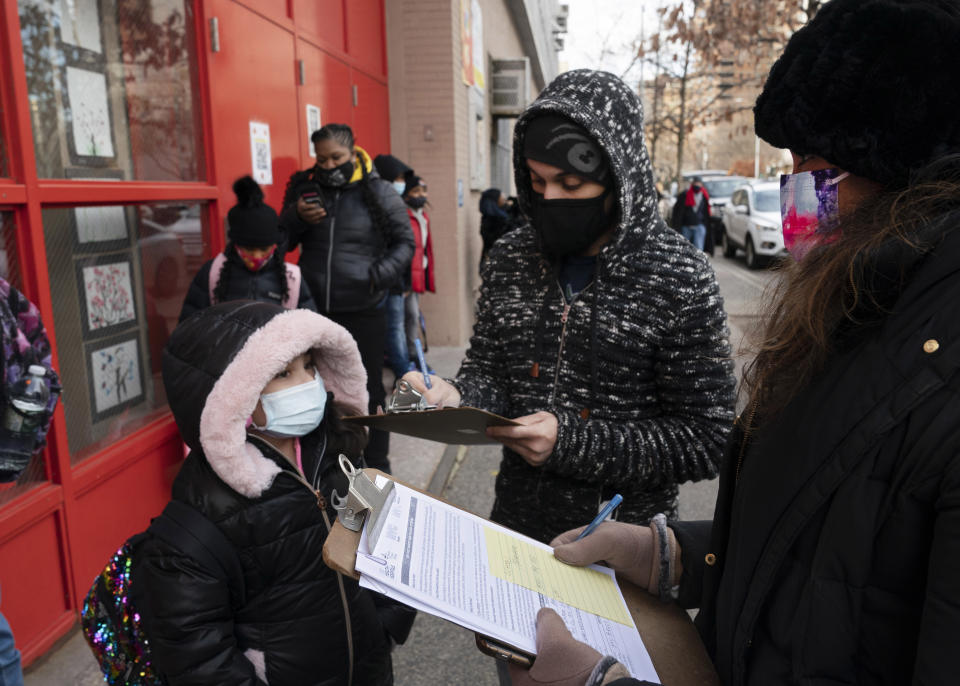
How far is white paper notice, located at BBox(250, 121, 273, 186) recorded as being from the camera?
4.70 metres

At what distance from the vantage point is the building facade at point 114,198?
2779 mm

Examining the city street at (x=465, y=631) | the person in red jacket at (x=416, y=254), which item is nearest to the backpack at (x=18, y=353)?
the city street at (x=465, y=631)

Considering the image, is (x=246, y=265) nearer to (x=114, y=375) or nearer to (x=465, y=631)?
(x=114, y=375)

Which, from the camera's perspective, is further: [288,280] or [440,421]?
[288,280]

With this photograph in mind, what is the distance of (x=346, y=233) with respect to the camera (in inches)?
181

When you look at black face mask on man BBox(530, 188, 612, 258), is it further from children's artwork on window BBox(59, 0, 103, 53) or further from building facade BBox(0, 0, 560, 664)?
children's artwork on window BBox(59, 0, 103, 53)

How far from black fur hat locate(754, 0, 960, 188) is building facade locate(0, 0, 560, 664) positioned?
107 inches

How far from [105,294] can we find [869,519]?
11.1 ft

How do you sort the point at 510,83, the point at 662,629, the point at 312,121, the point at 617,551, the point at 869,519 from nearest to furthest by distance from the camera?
1. the point at 869,519
2. the point at 662,629
3. the point at 617,551
4. the point at 312,121
5. the point at 510,83

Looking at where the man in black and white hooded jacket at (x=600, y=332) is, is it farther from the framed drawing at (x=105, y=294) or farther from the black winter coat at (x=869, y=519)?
the framed drawing at (x=105, y=294)

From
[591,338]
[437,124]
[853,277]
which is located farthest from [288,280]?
[437,124]

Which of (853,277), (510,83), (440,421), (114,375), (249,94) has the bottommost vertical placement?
(114,375)

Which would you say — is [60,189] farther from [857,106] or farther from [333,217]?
[857,106]

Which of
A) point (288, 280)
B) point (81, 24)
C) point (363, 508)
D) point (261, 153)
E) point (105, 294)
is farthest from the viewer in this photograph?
point (261, 153)
